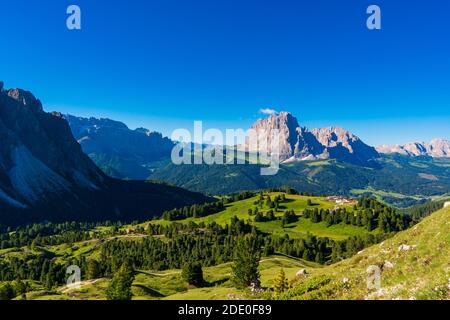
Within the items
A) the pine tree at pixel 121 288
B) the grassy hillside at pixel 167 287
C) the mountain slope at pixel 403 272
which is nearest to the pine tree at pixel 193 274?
the grassy hillside at pixel 167 287

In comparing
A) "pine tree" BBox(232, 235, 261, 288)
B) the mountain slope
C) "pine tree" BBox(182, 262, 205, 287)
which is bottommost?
"pine tree" BBox(182, 262, 205, 287)

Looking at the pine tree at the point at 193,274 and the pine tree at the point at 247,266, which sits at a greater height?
the pine tree at the point at 247,266

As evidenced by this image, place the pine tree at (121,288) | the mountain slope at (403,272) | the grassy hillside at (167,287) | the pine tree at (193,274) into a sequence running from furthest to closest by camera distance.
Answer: the pine tree at (193,274) < the grassy hillside at (167,287) < the pine tree at (121,288) < the mountain slope at (403,272)

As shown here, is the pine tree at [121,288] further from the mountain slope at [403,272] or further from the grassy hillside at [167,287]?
the mountain slope at [403,272]

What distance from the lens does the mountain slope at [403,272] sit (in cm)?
3252

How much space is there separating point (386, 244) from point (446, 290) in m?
22.4

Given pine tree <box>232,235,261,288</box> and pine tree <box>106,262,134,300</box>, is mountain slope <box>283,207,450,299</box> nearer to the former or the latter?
pine tree <box>106,262,134,300</box>

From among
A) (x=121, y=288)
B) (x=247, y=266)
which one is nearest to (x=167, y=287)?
(x=247, y=266)

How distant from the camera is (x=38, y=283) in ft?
547

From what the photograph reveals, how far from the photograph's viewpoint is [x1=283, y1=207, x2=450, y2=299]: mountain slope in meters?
32.5

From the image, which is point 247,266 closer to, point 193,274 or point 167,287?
point 193,274

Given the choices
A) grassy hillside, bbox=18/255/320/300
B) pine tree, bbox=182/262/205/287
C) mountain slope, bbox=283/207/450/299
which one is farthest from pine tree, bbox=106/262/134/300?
pine tree, bbox=182/262/205/287
